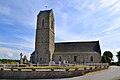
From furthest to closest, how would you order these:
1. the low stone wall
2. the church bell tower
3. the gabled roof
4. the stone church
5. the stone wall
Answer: the gabled roof, the stone wall, the stone church, the church bell tower, the low stone wall

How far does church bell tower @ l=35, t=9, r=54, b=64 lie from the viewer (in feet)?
175

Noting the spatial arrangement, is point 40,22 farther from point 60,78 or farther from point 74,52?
point 60,78

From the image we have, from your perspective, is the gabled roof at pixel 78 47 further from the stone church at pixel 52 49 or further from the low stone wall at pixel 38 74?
the low stone wall at pixel 38 74

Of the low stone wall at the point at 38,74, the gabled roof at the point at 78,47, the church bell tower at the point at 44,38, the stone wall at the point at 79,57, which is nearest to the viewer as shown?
the low stone wall at the point at 38,74

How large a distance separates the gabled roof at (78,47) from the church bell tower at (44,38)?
371 centimetres

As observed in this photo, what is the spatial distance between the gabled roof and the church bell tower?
12.2ft

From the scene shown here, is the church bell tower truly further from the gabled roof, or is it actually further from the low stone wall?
the low stone wall

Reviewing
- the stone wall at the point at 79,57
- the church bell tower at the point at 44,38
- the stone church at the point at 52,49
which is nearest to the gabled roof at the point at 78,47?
the stone church at the point at 52,49

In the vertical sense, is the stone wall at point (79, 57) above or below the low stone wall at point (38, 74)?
above

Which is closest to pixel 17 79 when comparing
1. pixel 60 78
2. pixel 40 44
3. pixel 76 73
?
pixel 60 78

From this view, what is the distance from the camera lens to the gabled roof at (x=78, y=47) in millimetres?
56328

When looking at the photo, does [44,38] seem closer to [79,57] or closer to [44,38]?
[44,38]

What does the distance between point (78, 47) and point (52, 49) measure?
8.46 metres

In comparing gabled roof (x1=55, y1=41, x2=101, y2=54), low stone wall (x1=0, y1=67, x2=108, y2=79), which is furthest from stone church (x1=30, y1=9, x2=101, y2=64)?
low stone wall (x1=0, y1=67, x2=108, y2=79)
